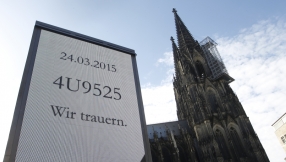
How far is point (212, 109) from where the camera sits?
100ft

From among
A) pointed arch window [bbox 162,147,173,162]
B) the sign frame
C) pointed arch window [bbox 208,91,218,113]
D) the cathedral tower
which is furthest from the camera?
pointed arch window [bbox 208,91,218,113]

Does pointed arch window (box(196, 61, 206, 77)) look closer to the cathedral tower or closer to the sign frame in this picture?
the cathedral tower

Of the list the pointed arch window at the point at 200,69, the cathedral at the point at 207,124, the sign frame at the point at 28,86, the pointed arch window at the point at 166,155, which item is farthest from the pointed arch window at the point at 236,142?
the sign frame at the point at 28,86

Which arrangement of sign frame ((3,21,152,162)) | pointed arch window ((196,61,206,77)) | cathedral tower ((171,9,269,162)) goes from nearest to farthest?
sign frame ((3,21,152,162)), cathedral tower ((171,9,269,162)), pointed arch window ((196,61,206,77))

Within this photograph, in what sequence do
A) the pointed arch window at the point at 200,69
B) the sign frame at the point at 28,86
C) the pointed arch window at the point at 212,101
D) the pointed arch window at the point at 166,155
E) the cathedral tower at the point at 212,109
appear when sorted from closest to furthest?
the sign frame at the point at 28,86, the cathedral tower at the point at 212,109, the pointed arch window at the point at 166,155, the pointed arch window at the point at 212,101, the pointed arch window at the point at 200,69

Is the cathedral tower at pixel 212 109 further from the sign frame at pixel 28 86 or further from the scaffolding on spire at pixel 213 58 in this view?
the sign frame at pixel 28 86

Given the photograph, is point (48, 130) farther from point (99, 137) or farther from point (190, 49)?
point (190, 49)

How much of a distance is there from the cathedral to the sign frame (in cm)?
1851

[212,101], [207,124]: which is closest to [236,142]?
[207,124]

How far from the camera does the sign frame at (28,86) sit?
280 inches

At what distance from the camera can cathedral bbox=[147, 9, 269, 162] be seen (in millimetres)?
26703

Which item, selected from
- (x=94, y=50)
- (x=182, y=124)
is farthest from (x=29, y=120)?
(x=182, y=124)

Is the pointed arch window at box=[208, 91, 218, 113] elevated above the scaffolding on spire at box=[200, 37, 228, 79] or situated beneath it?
situated beneath

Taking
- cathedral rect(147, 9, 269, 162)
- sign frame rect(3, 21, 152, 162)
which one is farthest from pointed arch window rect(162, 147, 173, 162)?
sign frame rect(3, 21, 152, 162)
